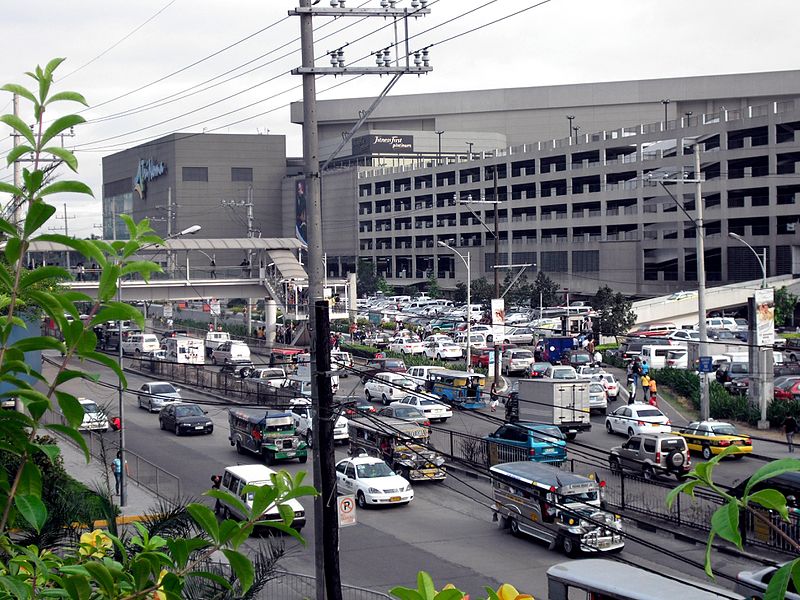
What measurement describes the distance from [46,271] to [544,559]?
700 inches

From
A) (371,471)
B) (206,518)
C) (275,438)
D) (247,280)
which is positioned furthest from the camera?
(247,280)

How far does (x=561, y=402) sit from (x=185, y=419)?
14.6m

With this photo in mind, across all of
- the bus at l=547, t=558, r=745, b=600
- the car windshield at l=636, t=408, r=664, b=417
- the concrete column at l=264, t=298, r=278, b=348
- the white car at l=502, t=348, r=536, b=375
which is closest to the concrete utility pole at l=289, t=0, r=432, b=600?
the bus at l=547, t=558, r=745, b=600

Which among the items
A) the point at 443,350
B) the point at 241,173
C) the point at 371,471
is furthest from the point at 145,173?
the point at 371,471

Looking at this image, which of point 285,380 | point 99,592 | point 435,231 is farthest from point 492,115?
point 99,592

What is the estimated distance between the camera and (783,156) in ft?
209

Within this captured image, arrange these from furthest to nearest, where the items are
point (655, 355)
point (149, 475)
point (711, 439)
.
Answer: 1. point (655, 355)
2. point (149, 475)
3. point (711, 439)

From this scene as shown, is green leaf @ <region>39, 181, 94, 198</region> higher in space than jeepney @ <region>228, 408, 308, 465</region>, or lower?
higher

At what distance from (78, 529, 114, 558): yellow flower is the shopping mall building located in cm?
3649

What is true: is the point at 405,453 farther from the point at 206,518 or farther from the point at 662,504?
the point at 206,518

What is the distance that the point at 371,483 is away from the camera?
2561 cm

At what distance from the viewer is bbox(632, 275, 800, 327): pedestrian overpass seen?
196 ft

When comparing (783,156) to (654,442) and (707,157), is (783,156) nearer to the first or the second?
(707,157)

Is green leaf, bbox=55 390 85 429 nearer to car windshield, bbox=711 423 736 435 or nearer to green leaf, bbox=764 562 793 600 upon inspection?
green leaf, bbox=764 562 793 600
